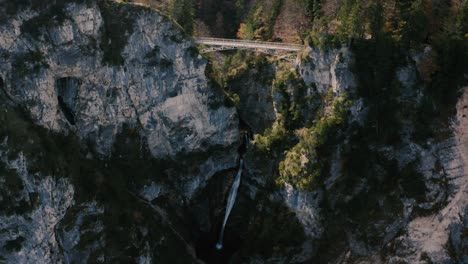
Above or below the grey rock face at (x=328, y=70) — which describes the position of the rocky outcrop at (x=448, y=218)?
below

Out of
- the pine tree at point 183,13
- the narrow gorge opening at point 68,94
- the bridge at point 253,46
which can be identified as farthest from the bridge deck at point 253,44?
the narrow gorge opening at point 68,94

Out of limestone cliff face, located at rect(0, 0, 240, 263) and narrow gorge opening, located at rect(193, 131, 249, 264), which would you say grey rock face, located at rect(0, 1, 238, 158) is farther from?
narrow gorge opening, located at rect(193, 131, 249, 264)

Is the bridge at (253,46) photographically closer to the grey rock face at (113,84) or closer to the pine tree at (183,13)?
the pine tree at (183,13)

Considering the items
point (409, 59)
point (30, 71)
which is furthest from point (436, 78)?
point (30, 71)

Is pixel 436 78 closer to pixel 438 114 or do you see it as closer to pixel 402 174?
pixel 438 114

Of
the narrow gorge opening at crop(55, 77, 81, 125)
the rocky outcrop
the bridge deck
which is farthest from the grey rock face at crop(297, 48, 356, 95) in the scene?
the narrow gorge opening at crop(55, 77, 81, 125)

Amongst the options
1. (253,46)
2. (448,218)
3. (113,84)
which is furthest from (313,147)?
(113,84)
